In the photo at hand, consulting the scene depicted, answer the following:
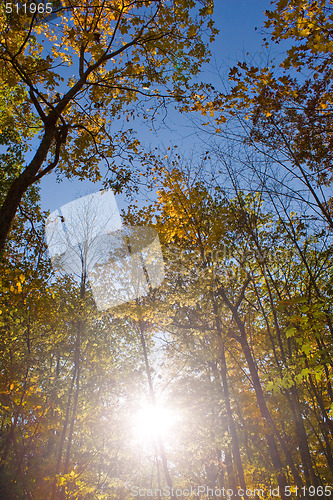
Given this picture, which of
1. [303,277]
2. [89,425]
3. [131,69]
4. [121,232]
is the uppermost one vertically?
[121,232]

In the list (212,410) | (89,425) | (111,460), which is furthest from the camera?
(111,460)

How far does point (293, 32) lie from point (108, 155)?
3609mm

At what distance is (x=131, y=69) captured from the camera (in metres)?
4.44

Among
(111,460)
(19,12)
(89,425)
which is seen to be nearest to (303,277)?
(19,12)

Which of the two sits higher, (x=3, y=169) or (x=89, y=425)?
(x=3, y=169)

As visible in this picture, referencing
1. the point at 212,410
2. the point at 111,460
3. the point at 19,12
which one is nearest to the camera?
the point at 19,12

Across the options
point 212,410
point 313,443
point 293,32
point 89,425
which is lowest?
point 313,443

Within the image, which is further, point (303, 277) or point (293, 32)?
point (303, 277)

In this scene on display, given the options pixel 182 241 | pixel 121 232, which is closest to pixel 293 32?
pixel 182 241

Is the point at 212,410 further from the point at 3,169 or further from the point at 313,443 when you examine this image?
the point at 3,169

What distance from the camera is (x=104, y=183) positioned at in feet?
16.3

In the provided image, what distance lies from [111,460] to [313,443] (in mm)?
13246

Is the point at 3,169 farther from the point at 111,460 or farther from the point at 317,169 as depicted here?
the point at 111,460

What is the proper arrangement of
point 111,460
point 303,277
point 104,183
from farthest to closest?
point 111,460 → point 303,277 → point 104,183
